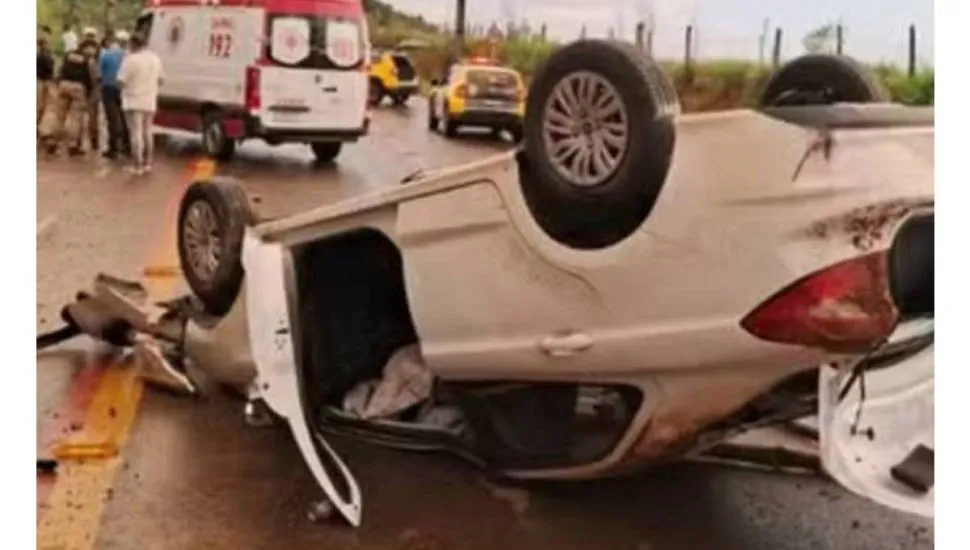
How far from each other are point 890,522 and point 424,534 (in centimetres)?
85

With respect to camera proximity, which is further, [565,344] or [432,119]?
[432,119]

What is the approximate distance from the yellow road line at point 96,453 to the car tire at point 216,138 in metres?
0.03

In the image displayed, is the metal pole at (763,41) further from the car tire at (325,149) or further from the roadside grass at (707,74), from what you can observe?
the car tire at (325,149)

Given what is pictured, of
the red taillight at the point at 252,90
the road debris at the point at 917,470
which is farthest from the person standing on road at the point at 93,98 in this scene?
the road debris at the point at 917,470

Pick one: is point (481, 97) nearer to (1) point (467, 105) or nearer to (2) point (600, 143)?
(1) point (467, 105)

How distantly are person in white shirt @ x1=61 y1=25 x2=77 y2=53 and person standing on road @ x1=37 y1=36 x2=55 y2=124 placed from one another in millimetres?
51

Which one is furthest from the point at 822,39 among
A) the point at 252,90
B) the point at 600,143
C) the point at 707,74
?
the point at 252,90

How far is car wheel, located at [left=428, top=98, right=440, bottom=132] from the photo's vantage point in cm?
280

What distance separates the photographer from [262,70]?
2.96 meters

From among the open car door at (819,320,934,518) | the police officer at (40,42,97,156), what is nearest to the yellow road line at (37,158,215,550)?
the police officer at (40,42,97,156)

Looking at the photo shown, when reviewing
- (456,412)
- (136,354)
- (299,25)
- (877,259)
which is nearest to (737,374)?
(877,259)

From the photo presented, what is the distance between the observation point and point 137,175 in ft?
9.85

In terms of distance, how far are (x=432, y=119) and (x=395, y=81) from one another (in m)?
0.09
